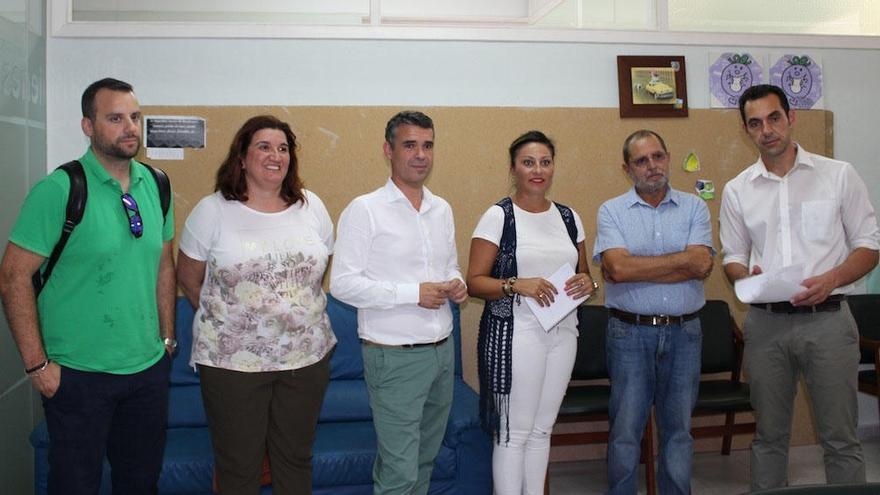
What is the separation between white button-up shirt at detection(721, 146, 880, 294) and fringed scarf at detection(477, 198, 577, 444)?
0.97m

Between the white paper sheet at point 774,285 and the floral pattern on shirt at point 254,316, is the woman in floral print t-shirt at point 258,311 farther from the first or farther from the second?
the white paper sheet at point 774,285

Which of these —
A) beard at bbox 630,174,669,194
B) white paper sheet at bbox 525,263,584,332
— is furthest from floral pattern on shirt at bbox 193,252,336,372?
beard at bbox 630,174,669,194

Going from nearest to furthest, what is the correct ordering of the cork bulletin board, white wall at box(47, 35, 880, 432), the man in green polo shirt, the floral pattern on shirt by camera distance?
the man in green polo shirt < the floral pattern on shirt < white wall at box(47, 35, 880, 432) < the cork bulletin board

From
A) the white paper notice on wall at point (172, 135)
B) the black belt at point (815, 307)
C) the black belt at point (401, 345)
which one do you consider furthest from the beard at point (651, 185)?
the white paper notice on wall at point (172, 135)

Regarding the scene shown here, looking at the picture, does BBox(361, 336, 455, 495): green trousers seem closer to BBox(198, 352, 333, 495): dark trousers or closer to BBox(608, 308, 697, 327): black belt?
BBox(198, 352, 333, 495): dark trousers

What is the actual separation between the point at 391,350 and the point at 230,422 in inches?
22.4

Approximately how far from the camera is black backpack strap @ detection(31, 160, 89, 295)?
2.06 m

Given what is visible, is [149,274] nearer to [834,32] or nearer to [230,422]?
[230,422]

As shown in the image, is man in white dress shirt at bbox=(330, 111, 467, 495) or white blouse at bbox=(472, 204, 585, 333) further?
white blouse at bbox=(472, 204, 585, 333)

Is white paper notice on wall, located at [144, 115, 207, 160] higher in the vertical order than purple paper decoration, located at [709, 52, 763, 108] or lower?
lower

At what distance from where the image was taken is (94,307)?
212 centimetres

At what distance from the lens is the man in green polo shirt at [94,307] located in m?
2.05

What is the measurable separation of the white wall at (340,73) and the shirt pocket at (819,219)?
5.27 ft

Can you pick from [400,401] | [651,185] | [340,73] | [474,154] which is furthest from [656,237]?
[340,73]
